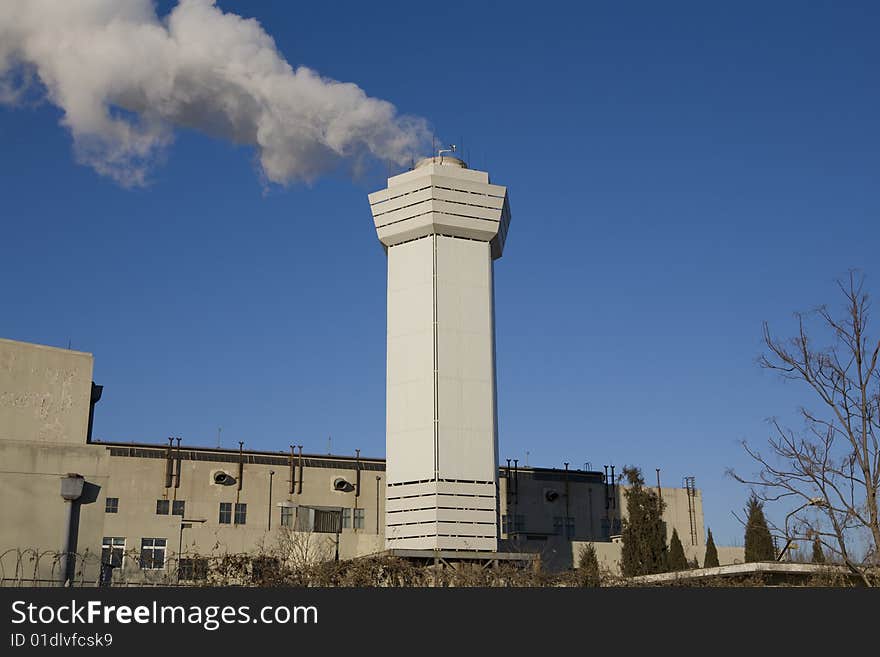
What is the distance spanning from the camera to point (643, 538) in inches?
2547

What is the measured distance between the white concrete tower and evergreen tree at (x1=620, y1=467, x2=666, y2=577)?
11.7 metres

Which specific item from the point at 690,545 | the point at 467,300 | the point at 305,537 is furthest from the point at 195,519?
the point at 690,545

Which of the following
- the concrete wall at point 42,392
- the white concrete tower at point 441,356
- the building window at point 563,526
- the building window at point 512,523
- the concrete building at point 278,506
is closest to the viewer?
the concrete wall at point 42,392

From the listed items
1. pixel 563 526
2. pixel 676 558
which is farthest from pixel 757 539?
pixel 563 526

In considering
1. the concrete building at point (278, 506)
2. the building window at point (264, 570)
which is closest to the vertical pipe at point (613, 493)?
the concrete building at point (278, 506)

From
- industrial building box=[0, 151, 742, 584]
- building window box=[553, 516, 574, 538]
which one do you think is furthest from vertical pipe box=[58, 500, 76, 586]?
building window box=[553, 516, 574, 538]

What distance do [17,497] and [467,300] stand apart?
35.1 m

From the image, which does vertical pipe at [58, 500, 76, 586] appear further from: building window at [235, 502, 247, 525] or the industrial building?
building window at [235, 502, 247, 525]

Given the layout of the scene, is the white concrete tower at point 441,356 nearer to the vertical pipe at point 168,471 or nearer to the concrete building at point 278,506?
the concrete building at point 278,506

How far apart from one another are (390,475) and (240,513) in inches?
681

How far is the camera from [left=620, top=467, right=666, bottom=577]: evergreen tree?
210 feet

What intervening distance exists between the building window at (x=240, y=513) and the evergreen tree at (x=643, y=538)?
2573 cm

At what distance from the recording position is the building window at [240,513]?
71000 mm

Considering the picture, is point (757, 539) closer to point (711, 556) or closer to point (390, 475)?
point (711, 556)
